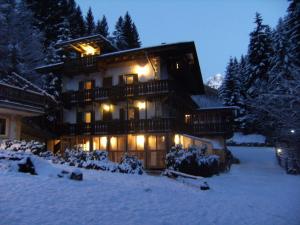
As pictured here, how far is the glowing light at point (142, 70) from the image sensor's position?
28.1 meters

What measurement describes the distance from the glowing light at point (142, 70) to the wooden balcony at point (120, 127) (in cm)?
457

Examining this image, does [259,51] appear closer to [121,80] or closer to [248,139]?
[248,139]

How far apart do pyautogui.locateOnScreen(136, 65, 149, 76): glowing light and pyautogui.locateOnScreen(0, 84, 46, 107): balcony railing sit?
28.4 feet

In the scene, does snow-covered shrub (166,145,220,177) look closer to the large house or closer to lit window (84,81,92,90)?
the large house

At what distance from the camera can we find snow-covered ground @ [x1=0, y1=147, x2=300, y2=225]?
8.36 metres

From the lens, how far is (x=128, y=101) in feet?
93.5

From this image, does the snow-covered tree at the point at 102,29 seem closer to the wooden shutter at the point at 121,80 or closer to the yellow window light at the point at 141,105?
the wooden shutter at the point at 121,80

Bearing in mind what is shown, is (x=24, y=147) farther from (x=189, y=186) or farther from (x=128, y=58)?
(x=128, y=58)

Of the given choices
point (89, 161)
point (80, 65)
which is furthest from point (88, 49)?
point (89, 161)

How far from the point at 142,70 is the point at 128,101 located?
3130mm

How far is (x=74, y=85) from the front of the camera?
105 feet

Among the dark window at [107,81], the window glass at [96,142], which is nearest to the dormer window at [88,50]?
the dark window at [107,81]

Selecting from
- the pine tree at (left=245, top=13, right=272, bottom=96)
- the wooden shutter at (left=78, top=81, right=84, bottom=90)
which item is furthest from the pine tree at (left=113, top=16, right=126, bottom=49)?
the wooden shutter at (left=78, top=81, right=84, bottom=90)

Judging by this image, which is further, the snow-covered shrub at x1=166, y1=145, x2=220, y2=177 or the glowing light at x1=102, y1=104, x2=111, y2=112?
the glowing light at x1=102, y1=104, x2=111, y2=112
